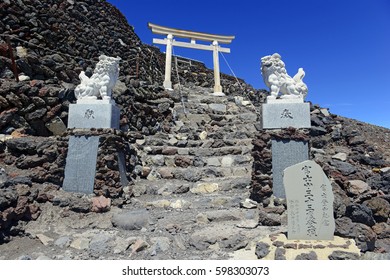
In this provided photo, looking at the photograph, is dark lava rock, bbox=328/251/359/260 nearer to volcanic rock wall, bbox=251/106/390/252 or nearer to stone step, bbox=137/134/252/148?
volcanic rock wall, bbox=251/106/390/252

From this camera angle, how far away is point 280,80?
5.49 meters

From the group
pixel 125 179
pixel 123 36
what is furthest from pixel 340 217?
pixel 123 36

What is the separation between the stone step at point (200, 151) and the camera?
7574mm

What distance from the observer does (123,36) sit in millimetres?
14133

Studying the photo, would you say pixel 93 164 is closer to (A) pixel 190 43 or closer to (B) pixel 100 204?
(B) pixel 100 204

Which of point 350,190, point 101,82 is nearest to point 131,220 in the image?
point 101,82

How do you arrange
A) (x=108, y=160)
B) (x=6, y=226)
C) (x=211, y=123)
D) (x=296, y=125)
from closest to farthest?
(x=6, y=226), (x=296, y=125), (x=108, y=160), (x=211, y=123)

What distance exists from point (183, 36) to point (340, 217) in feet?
38.1

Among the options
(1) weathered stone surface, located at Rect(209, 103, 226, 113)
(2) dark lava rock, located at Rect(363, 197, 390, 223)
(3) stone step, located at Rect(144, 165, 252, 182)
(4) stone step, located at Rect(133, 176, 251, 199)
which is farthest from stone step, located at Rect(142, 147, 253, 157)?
(1) weathered stone surface, located at Rect(209, 103, 226, 113)

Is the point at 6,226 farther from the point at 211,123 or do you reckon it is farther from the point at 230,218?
the point at 211,123

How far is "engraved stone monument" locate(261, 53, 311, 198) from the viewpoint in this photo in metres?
5.23

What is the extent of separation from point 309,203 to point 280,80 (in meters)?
2.47

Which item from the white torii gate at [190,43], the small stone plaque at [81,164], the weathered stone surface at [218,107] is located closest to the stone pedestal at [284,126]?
the small stone plaque at [81,164]

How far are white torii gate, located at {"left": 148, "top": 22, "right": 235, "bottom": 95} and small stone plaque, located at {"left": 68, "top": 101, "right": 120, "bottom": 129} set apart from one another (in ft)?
23.8
